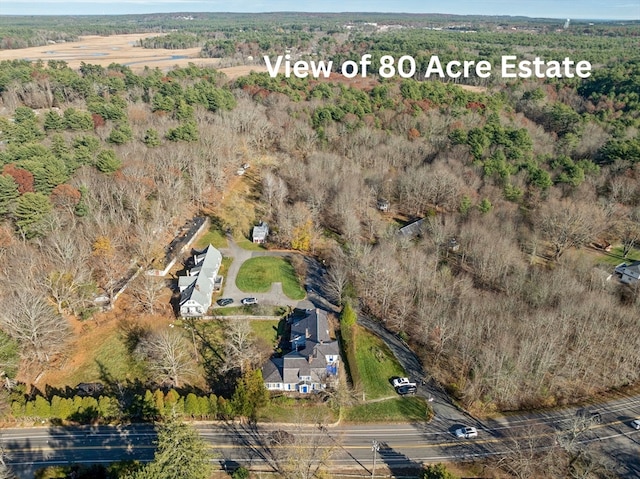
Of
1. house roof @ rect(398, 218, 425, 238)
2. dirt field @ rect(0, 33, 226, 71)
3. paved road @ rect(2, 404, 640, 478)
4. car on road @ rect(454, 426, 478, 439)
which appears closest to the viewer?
paved road @ rect(2, 404, 640, 478)

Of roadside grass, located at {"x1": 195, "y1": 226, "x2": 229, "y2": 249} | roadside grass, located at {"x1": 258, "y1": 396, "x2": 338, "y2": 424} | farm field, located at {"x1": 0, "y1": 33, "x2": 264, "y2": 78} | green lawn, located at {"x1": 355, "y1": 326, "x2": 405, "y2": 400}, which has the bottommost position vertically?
roadside grass, located at {"x1": 258, "y1": 396, "x2": 338, "y2": 424}

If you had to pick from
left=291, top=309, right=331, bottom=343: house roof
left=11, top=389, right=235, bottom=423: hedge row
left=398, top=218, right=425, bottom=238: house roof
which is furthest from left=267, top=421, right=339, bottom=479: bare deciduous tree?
left=398, top=218, right=425, bottom=238: house roof

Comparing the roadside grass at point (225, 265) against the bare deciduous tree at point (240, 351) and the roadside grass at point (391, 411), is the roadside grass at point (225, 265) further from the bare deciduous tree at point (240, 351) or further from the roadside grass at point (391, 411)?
the roadside grass at point (391, 411)

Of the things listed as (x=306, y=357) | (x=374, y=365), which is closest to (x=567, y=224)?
(x=374, y=365)

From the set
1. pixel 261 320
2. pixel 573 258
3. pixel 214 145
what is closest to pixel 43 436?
pixel 261 320

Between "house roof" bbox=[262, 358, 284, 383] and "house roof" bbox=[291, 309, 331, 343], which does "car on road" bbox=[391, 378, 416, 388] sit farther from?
"house roof" bbox=[262, 358, 284, 383]

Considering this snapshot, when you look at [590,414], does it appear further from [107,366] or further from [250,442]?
[107,366]

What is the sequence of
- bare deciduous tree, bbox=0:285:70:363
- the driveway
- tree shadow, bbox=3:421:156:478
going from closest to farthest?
tree shadow, bbox=3:421:156:478, bare deciduous tree, bbox=0:285:70:363, the driveway
